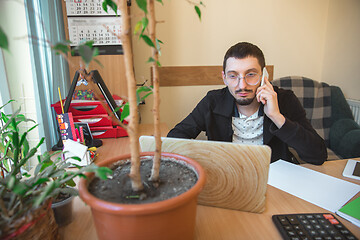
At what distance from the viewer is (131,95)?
1.60 feet

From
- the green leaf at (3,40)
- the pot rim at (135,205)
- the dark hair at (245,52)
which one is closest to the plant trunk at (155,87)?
the pot rim at (135,205)

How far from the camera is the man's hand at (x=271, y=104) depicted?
3.83 ft

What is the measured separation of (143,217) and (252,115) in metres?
1.11

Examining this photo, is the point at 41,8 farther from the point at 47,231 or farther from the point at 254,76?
the point at 47,231

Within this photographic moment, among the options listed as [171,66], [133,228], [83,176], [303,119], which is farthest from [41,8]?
[303,119]

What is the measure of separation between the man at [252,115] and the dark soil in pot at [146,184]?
0.68 meters

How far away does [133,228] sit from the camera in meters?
0.44

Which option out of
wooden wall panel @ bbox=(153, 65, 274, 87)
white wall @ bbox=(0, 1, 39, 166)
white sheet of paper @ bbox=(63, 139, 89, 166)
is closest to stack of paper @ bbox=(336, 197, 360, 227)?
white sheet of paper @ bbox=(63, 139, 89, 166)

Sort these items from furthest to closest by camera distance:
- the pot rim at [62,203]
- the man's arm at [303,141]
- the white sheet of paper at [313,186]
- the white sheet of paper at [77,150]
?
the man's arm at [303,141] < the white sheet of paper at [77,150] < the white sheet of paper at [313,186] < the pot rim at [62,203]

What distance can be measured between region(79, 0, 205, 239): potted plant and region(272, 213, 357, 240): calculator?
27cm

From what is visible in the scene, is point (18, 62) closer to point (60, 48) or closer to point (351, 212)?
point (60, 48)

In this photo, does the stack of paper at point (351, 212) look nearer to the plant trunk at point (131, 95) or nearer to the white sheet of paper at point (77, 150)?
the plant trunk at point (131, 95)

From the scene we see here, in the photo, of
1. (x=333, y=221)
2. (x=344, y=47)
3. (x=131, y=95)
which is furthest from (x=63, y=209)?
(x=344, y=47)

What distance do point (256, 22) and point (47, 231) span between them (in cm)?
254
